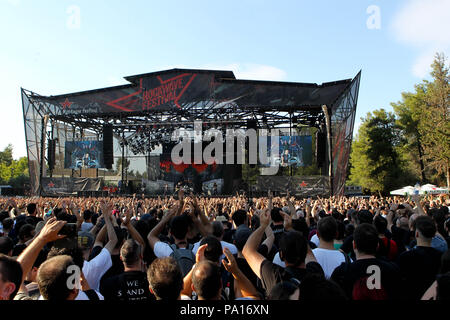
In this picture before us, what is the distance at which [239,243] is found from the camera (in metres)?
3.26

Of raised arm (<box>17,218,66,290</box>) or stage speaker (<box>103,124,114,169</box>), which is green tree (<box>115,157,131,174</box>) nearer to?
stage speaker (<box>103,124,114,169</box>)

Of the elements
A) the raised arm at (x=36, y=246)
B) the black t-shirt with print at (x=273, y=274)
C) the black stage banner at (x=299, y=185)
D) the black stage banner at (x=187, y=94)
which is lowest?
the black stage banner at (x=299, y=185)

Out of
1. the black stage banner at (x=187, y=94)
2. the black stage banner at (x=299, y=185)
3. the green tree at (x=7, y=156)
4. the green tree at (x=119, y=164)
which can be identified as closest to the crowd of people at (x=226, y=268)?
the black stage banner at (x=299, y=185)

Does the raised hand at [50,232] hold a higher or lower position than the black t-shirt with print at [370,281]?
higher

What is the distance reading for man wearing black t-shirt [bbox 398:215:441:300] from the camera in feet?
9.92

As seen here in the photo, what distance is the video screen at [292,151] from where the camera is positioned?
75.0 ft

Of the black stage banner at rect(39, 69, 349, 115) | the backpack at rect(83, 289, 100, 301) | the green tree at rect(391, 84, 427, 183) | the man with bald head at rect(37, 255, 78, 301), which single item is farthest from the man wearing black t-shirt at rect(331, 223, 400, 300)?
the green tree at rect(391, 84, 427, 183)

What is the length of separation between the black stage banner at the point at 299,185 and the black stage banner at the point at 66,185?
1267cm

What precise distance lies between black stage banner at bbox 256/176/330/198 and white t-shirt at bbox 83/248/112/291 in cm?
1892

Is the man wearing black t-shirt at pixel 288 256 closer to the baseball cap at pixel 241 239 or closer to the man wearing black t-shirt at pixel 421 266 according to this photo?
the baseball cap at pixel 241 239

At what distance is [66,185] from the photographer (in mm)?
24156

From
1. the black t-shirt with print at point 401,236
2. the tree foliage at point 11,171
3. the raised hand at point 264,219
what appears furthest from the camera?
the tree foliage at point 11,171

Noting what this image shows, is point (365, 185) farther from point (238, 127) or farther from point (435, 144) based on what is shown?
point (238, 127)

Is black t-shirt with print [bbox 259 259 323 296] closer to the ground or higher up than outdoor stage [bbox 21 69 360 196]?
closer to the ground
